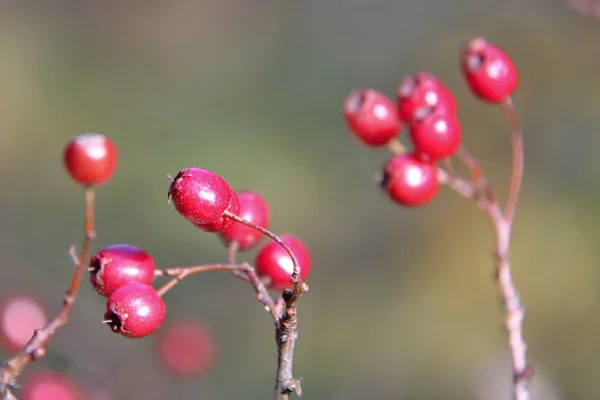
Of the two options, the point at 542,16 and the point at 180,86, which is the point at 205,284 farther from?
the point at 542,16

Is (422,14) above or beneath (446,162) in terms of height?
above

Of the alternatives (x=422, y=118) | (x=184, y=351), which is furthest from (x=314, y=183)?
(x=422, y=118)

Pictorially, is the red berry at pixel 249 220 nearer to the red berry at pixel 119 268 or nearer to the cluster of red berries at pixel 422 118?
the red berry at pixel 119 268

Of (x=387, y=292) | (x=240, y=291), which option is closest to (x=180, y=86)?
(x=240, y=291)

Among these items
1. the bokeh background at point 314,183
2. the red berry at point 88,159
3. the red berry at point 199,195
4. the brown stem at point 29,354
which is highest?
the bokeh background at point 314,183

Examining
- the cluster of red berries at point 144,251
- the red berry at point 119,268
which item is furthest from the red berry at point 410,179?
the red berry at point 119,268
